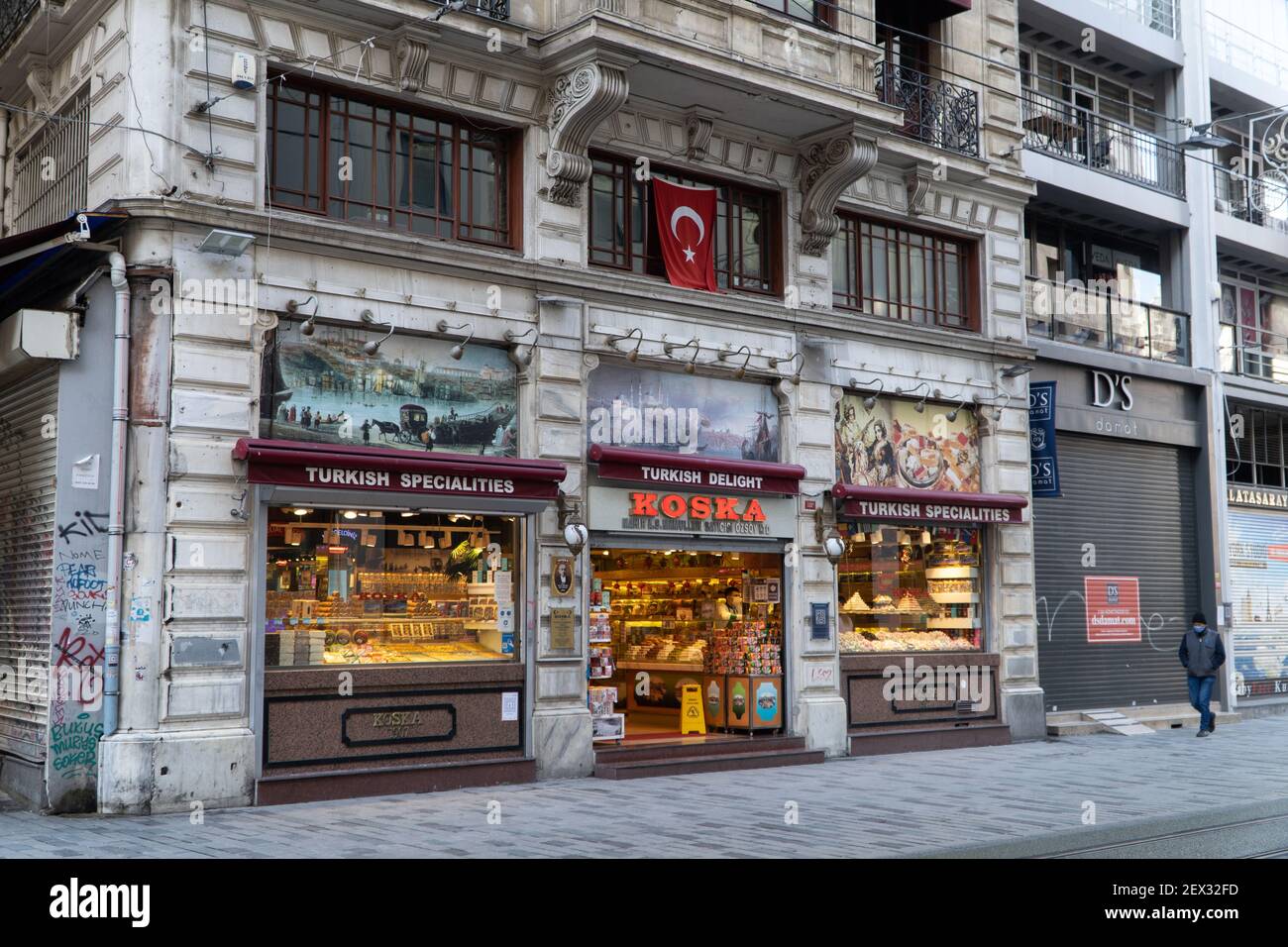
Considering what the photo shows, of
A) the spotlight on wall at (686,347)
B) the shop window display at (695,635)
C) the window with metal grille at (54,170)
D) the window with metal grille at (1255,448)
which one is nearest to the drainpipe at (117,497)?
the window with metal grille at (54,170)

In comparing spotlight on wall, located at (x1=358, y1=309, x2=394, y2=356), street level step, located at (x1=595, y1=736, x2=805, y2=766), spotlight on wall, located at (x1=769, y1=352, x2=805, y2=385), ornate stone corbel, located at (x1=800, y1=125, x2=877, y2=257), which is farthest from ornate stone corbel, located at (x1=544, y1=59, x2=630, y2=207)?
Answer: street level step, located at (x1=595, y1=736, x2=805, y2=766)

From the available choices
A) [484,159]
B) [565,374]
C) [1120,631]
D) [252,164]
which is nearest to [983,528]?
[1120,631]

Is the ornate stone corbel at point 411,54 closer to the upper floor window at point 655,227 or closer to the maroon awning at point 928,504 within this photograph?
the upper floor window at point 655,227

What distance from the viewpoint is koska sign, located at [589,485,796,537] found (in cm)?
1706

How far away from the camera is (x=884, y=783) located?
1606cm

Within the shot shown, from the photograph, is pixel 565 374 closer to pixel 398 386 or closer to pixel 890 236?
pixel 398 386

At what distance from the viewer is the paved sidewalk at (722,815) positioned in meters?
11.3

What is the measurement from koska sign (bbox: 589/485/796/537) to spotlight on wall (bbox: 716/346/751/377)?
1703 millimetres

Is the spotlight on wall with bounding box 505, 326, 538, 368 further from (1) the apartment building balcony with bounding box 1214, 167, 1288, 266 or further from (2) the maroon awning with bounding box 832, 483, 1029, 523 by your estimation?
(1) the apartment building balcony with bounding box 1214, 167, 1288, 266

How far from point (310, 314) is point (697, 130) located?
619 centimetres

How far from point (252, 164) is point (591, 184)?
183 inches

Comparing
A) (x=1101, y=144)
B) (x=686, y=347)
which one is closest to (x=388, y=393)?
(x=686, y=347)

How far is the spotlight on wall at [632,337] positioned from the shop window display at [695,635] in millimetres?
2525
